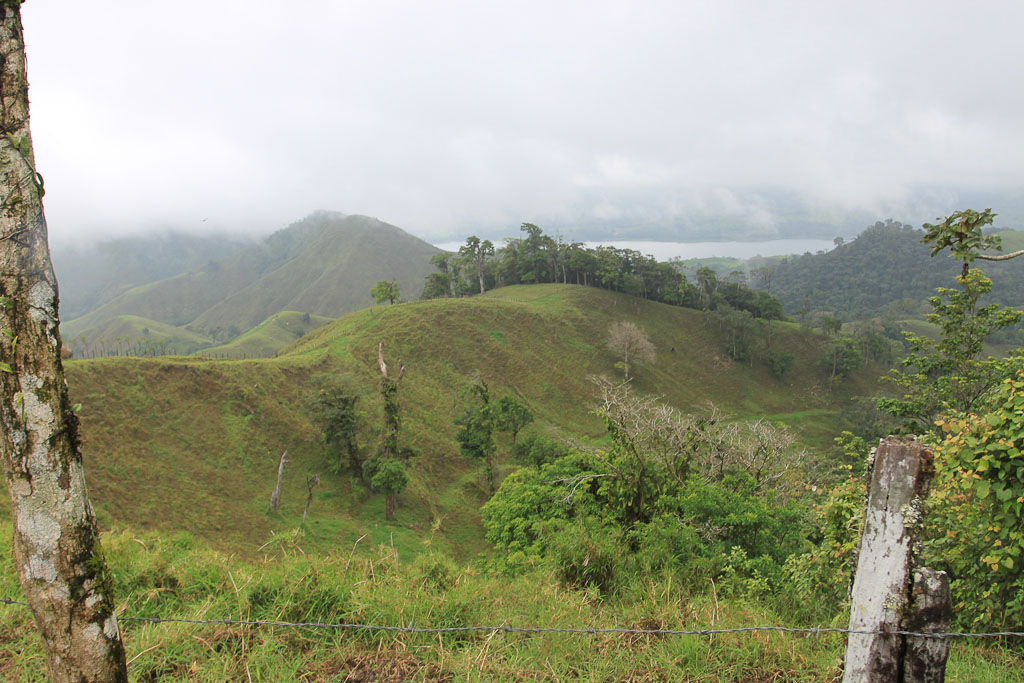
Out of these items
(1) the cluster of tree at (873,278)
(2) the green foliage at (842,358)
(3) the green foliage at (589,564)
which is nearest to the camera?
(3) the green foliage at (589,564)

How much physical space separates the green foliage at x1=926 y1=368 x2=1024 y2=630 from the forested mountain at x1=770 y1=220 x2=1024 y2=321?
12544 centimetres

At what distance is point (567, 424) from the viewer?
145ft

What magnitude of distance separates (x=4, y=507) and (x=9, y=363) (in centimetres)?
2014

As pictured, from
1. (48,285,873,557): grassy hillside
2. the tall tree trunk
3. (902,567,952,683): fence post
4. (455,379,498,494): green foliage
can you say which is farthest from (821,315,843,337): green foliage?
the tall tree trunk

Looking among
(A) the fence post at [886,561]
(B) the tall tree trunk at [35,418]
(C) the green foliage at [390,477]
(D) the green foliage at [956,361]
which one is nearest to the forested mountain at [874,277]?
(D) the green foliage at [956,361]

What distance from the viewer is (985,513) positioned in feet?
13.9

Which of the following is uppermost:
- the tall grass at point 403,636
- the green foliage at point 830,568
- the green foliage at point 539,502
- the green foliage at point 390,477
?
the tall grass at point 403,636

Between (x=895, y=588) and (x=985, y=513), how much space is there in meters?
3.02

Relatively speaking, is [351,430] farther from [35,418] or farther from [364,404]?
[35,418]

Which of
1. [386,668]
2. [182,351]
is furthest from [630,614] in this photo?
[182,351]

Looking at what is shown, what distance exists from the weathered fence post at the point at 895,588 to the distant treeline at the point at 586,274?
70798mm

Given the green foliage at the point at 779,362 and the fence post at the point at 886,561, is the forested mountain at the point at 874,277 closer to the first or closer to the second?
the green foliage at the point at 779,362

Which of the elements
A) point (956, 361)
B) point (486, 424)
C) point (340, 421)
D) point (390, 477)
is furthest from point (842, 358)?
point (340, 421)

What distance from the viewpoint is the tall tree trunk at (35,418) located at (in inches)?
86.1
